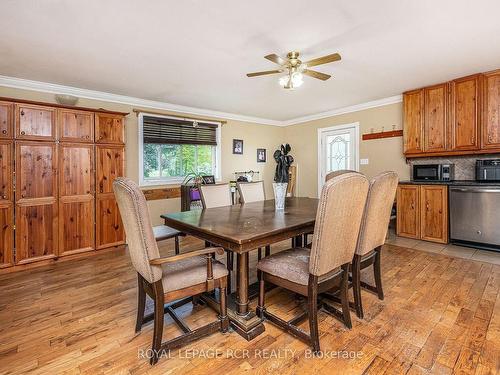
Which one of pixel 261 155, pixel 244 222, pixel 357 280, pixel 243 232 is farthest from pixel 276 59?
pixel 261 155

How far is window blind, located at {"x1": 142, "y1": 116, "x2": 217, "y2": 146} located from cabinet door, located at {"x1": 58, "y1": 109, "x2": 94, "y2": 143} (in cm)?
99

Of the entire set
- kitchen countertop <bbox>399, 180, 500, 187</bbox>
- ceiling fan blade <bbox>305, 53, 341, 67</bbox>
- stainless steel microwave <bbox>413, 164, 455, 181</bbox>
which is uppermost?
ceiling fan blade <bbox>305, 53, 341, 67</bbox>

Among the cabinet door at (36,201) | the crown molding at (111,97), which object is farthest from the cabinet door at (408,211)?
the cabinet door at (36,201)

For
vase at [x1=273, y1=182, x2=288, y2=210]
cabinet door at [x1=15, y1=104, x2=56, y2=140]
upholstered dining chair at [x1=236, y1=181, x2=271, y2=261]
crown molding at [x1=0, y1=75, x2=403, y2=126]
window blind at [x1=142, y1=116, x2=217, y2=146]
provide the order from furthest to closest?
1. window blind at [x1=142, y1=116, x2=217, y2=146]
2. crown molding at [x1=0, y1=75, x2=403, y2=126]
3. upholstered dining chair at [x1=236, y1=181, x2=271, y2=261]
4. cabinet door at [x1=15, y1=104, x2=56, y2=140]
5. vase at [x1=273, y1=182, x2=288, y2=210]

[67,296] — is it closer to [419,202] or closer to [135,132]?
[135,132]

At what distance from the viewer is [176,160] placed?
4.98 metres

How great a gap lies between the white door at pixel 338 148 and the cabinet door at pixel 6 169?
5.09m

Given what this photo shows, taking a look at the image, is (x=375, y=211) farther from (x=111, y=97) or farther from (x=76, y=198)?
(x=111, y=97)

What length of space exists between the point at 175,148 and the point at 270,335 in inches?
153

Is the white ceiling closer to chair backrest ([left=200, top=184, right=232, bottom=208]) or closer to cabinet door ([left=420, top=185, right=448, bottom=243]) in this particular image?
chair backrest ([left=200, top=184, right=232, bottom=208])

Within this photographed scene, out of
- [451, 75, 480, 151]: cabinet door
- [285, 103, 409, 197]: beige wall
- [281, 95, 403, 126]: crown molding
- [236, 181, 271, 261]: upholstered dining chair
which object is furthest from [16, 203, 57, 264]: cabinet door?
[451, 75, 480, 151]: cabinet door

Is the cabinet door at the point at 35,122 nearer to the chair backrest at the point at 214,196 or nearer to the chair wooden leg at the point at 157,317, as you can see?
the chair backrest at the point at 214,196

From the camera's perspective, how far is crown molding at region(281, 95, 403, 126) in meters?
4.60

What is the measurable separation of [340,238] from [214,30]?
6.53ft
